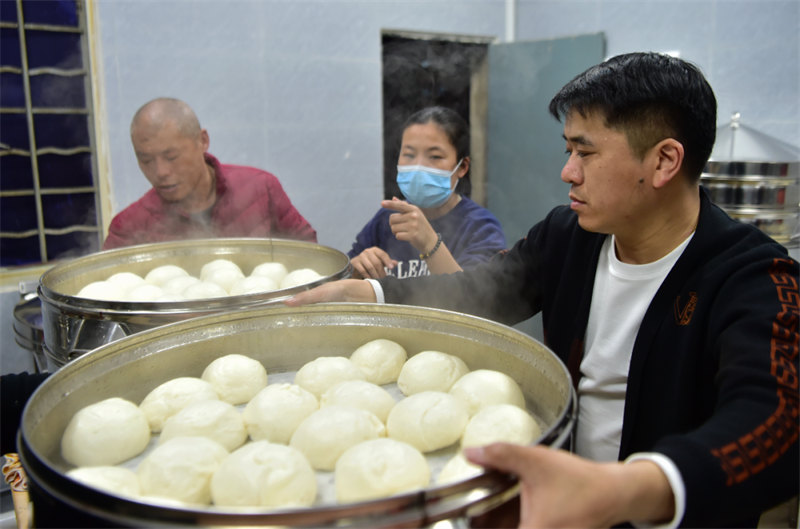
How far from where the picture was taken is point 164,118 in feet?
7.62

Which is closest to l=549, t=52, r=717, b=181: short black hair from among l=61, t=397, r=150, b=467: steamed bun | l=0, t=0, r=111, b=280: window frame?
l=61, t=397, r=150, b=467: steamed bun

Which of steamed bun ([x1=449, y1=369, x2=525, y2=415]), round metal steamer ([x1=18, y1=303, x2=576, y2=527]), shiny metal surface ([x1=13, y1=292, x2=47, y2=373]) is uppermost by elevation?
round metal steamer ([x1=18, y1=303, x2=576, y2=527])

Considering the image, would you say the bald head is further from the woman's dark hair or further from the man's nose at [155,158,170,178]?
the woman's dark hair

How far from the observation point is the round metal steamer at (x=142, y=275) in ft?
4.30

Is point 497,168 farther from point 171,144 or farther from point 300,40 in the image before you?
point 171,144

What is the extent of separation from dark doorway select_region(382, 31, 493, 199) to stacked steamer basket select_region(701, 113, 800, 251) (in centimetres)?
182

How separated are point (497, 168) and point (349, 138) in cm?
147

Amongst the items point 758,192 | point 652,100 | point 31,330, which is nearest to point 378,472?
point 652,100

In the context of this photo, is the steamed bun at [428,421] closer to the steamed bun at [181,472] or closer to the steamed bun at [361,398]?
the steamed bun at [361,398]

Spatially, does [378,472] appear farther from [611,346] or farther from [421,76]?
[421,76]

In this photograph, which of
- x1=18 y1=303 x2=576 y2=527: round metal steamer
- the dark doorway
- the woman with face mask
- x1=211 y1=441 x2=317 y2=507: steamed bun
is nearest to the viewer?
x1=18 y1=303 x2=576 y2=527: round metal steamer

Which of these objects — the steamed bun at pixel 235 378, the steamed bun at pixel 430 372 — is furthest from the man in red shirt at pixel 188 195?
the steamed bun at pixel 430 372

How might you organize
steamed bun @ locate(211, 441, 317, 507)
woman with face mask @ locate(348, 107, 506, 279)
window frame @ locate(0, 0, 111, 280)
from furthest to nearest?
window frame @ locate(0, 0, 111, 280)
woman with face mask @ locate(348, 107, 506, 279)
steamed bun @ locate(211, 441, 317, 507)

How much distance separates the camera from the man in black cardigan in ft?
2.46
